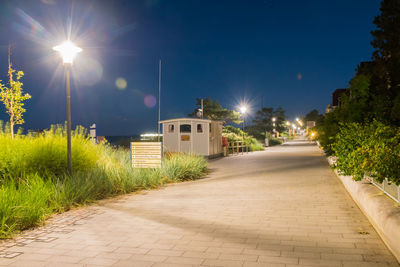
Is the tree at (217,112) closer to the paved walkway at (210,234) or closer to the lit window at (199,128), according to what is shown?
the lit window at (199,128)

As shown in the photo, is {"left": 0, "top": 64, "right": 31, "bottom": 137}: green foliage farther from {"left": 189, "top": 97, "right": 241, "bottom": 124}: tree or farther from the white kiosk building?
{"left": 189, "top": 97, "right": 241, "bottom": 124}: tree

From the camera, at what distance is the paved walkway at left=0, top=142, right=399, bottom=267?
4234mm

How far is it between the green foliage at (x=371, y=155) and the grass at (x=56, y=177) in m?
5.25

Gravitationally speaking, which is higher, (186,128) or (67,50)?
(67,50)

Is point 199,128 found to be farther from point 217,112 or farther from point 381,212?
point 217,112

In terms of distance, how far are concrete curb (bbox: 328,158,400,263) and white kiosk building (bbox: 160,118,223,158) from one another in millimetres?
14651

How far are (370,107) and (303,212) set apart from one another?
757 cm

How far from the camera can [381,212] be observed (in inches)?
195

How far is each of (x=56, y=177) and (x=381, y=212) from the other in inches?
280

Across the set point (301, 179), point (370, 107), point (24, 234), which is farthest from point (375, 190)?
point (370, 107)

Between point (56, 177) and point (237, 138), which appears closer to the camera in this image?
point (56, 177)

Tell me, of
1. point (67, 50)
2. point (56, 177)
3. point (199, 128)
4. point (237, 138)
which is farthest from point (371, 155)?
point (237, 138)

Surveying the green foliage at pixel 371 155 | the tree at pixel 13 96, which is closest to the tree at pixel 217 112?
the tree at pixel 13 96

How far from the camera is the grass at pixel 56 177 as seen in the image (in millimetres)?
5898
